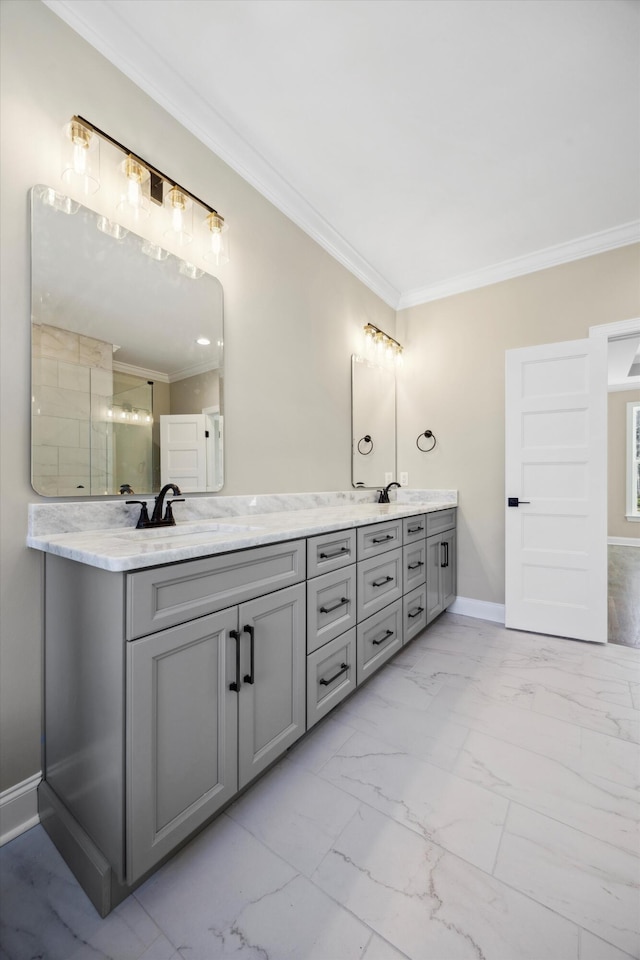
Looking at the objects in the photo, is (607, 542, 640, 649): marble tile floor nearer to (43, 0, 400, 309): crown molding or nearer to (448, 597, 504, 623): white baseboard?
(448, 597, 504, 623): white baseboard

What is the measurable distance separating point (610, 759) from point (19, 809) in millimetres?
2091

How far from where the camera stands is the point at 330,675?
1.69m

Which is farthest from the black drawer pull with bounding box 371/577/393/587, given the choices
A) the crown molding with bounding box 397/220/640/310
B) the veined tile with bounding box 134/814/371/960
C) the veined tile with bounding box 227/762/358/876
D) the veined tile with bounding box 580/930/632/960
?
the crown molding with bounding box 397/220/640/310

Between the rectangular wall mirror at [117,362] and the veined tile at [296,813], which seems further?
the rectangular wall mirror at [117,362]

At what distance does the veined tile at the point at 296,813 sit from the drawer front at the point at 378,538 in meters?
0.89

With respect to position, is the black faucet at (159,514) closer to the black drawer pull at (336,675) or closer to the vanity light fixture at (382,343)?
the black drawer pull at (336,675)

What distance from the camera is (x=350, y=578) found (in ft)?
5.93

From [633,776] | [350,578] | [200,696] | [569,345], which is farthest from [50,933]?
[569,345]

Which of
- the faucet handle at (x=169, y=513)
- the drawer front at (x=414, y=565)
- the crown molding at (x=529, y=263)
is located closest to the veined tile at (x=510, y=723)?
the drawer front at (x=414, y=565)

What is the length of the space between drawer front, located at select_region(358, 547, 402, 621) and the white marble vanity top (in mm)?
222

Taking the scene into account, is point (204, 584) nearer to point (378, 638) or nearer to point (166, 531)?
point (166, 531)

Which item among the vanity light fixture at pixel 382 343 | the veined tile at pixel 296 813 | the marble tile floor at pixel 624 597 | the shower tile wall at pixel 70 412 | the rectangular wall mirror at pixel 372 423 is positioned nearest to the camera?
the veined tile at pixel 296 813

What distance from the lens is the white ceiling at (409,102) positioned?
147 cm

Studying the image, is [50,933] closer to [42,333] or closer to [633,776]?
[42,333]
